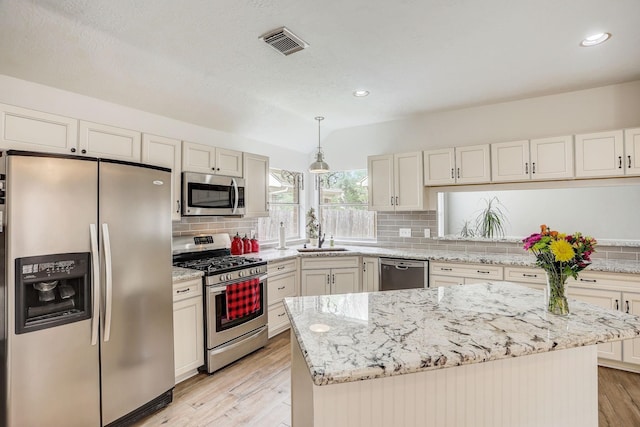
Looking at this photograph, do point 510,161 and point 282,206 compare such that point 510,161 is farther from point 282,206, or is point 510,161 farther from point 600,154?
point 282,206

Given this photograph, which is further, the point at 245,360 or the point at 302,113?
the point at 302,113

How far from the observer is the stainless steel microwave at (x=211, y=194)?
9.77 ft

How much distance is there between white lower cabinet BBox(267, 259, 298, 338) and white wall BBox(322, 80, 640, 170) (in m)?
1.87

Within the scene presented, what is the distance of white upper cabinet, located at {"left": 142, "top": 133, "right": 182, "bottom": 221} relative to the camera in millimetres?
2684

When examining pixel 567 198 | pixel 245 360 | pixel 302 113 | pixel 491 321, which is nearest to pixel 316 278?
pixel 245 360

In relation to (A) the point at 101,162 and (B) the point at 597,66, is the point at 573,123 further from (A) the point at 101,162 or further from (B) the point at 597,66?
(A) the point at 101,162

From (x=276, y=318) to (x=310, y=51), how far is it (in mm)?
2783

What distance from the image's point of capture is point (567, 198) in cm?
339

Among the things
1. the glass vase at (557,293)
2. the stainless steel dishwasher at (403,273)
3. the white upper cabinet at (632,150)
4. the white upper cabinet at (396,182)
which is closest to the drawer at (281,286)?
the stainless steel dishwasher at (403,273)

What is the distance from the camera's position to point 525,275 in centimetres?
304

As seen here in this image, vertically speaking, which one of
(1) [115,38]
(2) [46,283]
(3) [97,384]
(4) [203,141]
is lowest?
(3) [97,384]

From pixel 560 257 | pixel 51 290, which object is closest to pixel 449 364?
pixel 560 257

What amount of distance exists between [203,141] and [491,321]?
330cm

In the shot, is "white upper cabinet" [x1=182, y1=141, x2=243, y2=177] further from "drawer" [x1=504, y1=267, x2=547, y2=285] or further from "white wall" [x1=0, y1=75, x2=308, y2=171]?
"drawer" [x1=504, y1=267, x2=547, y2=285]
